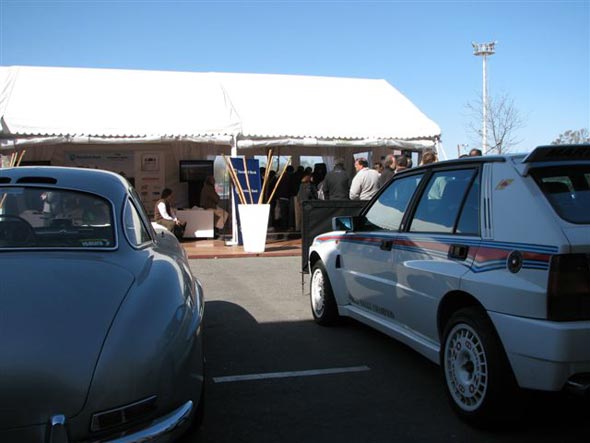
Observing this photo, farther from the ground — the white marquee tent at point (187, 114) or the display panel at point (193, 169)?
the white marquee tent at point (187, 114)

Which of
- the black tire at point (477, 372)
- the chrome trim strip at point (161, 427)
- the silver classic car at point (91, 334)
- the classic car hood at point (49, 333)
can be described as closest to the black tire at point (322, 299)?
the black tire at point (477, 372)

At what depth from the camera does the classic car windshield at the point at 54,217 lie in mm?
3498

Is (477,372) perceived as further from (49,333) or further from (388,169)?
(388,169)

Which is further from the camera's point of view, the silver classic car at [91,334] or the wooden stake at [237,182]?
the wooden stake at [237,182]

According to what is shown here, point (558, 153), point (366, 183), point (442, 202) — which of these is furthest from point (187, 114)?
point (558, 153)

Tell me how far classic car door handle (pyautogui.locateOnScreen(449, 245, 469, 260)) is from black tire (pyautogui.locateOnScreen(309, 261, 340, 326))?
7.57 ft

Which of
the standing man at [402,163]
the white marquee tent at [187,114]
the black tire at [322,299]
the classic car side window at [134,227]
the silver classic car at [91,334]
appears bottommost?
the black tire at [322,299]

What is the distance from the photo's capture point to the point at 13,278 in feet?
9.14

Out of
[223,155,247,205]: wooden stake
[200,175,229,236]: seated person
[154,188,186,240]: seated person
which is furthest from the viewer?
[200,175,229,236]: seated person

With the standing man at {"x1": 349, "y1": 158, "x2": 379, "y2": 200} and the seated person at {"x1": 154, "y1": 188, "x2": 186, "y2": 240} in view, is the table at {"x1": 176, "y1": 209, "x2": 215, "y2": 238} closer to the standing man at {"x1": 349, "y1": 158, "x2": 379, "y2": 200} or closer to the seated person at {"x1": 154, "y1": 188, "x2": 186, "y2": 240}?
the seated person at {"x1": 154, "y1": 188, "x2": 186, "y2": 240}

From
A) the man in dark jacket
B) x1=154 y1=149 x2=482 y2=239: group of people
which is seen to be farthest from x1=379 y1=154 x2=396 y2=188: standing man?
the man in dark jacket

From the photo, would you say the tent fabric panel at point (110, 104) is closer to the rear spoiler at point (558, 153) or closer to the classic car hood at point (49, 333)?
the rear spoiler at point (558, 153)

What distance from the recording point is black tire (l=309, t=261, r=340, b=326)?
238 inches

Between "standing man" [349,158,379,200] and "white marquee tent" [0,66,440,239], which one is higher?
"white marquee tent" [0,66,440,239]
